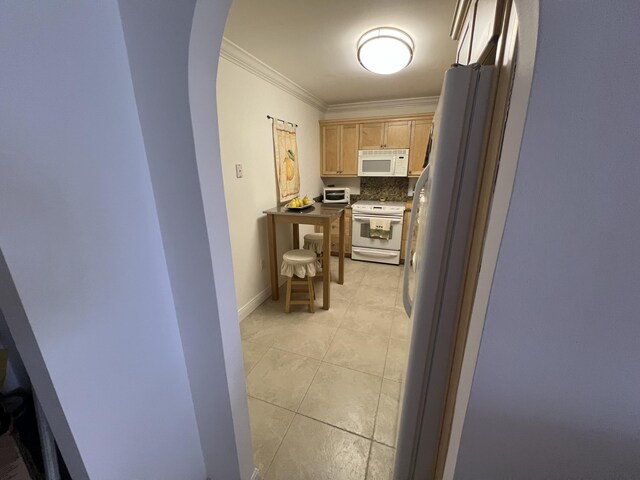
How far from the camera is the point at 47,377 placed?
1.85ft

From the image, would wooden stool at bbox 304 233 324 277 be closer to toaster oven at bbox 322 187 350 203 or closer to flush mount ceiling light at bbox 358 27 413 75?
toaster oven at bbox 322 187 350 203

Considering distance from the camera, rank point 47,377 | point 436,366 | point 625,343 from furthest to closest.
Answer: point 436,366, point 47,377, point 625,343

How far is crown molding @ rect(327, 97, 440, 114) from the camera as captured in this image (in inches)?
140

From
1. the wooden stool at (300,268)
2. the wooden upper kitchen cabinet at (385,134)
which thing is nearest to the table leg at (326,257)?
the wooden stool at (300,268)

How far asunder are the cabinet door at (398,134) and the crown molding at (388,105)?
1.13 ft

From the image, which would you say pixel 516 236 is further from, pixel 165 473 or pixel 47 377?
pixel 165 473

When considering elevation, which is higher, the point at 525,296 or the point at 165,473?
the point at 525,296

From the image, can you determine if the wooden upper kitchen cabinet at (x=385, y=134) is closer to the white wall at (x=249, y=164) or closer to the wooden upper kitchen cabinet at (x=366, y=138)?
the wooden upper kitchen cabinet at (x=366, y=138)

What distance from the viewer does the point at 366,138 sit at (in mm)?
3766

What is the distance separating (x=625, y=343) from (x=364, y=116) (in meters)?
4.07

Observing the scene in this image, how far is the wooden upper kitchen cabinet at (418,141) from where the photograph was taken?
11.3 feet

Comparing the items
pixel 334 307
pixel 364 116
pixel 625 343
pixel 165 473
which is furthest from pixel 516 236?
pixel 364 116

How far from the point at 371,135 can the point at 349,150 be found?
40cm

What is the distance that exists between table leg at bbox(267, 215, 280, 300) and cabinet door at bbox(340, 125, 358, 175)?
6.23ft
